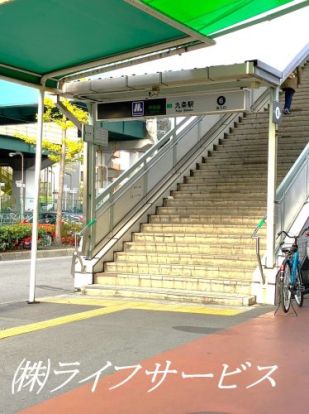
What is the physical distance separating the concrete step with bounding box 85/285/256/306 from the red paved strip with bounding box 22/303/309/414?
2370 millimetres

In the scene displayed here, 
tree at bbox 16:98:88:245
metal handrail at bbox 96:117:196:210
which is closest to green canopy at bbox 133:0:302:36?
metal handrail at bbox 96:117:196:210

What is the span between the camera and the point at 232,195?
44.4 ft

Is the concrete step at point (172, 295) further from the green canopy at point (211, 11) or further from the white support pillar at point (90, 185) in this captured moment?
the green canopy at point (211, 11)

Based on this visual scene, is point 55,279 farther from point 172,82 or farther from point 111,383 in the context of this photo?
point 111,383

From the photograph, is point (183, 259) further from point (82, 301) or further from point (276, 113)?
point (276, 113)

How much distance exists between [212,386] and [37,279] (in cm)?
932

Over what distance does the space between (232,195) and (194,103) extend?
365cm

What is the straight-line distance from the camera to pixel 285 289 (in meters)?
8.77

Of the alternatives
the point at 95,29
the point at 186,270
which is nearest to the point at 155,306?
the point at 186,270

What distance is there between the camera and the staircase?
10.4m

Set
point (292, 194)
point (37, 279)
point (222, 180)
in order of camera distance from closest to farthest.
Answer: point (292, 194), point (37, 279), point (222, 180)

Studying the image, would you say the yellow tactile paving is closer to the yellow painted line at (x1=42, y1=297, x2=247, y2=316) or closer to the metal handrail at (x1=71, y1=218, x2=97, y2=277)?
the yellow painted line at (x1=42, y1=297, x2=247, y2=316)

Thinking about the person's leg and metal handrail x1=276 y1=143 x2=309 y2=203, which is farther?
the person's leg

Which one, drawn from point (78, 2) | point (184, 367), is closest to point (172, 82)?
point (78, 2)
